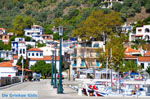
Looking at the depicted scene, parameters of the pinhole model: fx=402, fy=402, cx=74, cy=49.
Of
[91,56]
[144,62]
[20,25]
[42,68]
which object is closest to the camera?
[144,62]

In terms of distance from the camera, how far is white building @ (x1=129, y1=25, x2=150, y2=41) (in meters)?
114

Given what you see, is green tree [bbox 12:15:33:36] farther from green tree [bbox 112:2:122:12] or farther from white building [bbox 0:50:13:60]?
green tree [bbox 112:2:122:12]

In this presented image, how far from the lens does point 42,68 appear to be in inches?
3949

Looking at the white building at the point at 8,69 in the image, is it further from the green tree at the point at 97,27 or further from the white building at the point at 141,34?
the white building at the point at 141,34

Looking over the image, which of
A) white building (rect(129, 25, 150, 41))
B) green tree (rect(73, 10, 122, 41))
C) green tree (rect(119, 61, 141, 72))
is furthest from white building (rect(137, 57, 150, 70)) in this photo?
white building (rect(129, 25, 150, 41))

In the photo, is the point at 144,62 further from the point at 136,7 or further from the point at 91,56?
the point at 136,7

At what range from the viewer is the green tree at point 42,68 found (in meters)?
99.3

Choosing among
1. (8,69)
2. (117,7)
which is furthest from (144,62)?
(117,7)

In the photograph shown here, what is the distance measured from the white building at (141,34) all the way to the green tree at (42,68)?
2987 cm

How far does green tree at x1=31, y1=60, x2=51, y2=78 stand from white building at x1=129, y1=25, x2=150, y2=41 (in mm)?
29867

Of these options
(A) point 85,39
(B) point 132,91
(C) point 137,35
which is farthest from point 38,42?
(B) point 132,91

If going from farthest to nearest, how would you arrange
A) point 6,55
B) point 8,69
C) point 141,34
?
point 6,55, point 141,34, point 8,69

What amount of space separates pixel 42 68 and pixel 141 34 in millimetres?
33163

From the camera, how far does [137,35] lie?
11706 centimetres
